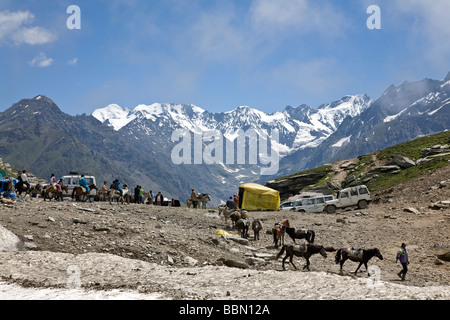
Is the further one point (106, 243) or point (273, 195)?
point (273, 195)

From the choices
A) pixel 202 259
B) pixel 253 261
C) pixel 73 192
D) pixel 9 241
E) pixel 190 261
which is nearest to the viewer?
pixel 9 241

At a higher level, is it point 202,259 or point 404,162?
point 404,162

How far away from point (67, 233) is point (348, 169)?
175ft

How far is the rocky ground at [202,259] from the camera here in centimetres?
1212

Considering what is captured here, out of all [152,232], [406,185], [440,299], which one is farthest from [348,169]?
[440,299]

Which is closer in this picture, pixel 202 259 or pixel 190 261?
pixel 190 261

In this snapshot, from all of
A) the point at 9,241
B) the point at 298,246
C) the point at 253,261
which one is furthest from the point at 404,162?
the point at 9,241

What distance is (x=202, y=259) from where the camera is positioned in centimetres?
1897

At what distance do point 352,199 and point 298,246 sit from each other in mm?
28934

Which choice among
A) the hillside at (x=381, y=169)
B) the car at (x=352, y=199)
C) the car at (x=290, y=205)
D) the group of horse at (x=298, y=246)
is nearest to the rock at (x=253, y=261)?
the group of horse at (x=298, y=246)

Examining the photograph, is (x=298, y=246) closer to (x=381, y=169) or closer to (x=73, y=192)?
(x=73, y=192)
